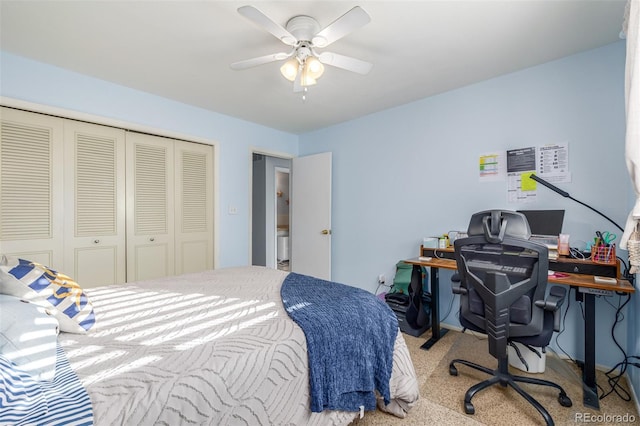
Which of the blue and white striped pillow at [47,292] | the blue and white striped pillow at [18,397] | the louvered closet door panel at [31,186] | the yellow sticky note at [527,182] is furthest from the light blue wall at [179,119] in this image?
the yellow sticky note at [527,182]

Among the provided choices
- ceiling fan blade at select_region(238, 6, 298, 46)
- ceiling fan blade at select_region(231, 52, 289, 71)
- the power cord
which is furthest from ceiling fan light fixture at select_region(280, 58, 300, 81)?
the power cord

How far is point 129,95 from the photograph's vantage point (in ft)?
9.29

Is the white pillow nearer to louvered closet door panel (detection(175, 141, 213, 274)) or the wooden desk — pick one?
louvered closet door panel (detection(175, 141, 213, 274))

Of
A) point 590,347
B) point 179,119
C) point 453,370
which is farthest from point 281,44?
point 590,347

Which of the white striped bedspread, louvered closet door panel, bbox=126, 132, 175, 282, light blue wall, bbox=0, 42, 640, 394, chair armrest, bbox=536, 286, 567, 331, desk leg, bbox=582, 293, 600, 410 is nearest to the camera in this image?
the white striped bedspread

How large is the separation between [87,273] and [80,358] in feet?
6.77

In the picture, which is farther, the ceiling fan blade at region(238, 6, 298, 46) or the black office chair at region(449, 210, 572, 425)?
the black office chair at region(449, 210, 572, 425)

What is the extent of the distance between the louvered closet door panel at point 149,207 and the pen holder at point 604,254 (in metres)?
3.72

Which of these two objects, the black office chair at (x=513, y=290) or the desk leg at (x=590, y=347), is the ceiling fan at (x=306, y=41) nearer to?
the black office chair at (x=513, y=290)

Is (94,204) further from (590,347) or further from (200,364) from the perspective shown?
(590,347)

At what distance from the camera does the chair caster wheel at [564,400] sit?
1716mm

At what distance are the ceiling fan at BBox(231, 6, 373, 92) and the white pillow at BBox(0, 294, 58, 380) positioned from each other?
1.58 m

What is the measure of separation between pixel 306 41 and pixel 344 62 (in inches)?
11.0

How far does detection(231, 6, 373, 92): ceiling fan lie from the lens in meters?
1.53
